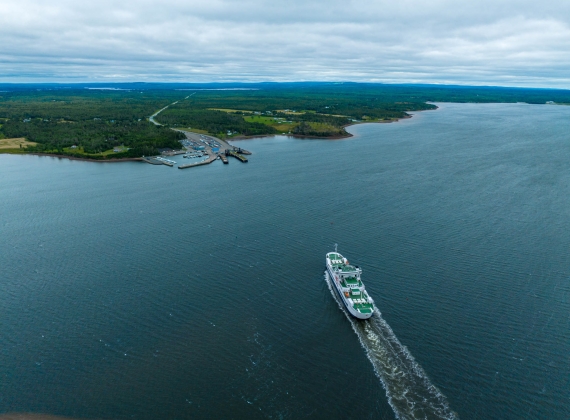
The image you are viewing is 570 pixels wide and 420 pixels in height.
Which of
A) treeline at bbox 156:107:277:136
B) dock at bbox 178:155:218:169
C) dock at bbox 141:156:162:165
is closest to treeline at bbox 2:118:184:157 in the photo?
dock at bbox 141:156:162:165

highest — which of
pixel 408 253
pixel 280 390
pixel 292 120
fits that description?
pixel 292 120

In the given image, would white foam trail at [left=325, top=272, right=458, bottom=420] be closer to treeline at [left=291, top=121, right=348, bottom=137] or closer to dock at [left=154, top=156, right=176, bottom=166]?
dock at [left=154, top=156, right=176, bottom=166]

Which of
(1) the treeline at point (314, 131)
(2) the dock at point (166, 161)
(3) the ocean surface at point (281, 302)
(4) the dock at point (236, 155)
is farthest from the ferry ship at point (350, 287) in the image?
(1) the treeline at point (314, 131)

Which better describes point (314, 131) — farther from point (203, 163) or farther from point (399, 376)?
point (399, 376)

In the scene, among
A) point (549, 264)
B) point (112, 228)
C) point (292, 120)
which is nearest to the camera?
point (549, 264)

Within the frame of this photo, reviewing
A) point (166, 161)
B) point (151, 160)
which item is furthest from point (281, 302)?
point (151, 160)

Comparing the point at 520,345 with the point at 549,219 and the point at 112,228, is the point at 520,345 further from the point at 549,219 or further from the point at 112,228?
the point at 112,228

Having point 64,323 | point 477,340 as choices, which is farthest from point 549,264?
point 64,323

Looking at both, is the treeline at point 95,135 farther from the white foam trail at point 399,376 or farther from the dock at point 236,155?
the white foam trail at point 399,376
